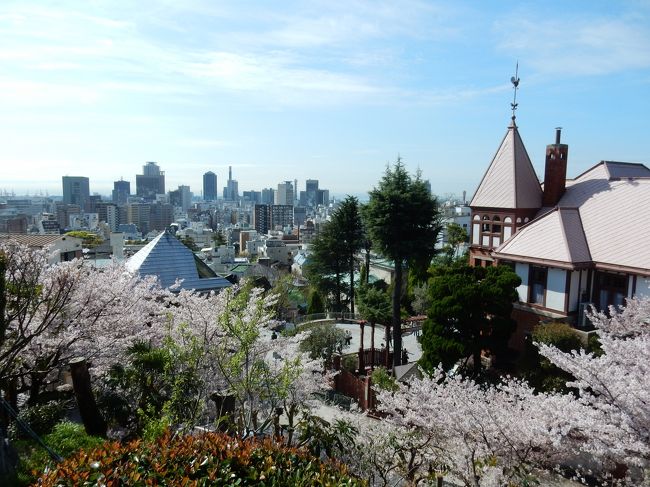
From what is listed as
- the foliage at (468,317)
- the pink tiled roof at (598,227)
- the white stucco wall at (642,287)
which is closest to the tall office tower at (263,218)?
the pink tiled roof at (598,227)

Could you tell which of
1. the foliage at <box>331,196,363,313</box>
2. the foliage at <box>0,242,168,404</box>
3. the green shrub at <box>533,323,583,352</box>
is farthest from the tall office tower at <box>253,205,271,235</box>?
the foliage at <box>0,242,168,404</box>

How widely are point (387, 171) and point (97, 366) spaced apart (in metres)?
14.1

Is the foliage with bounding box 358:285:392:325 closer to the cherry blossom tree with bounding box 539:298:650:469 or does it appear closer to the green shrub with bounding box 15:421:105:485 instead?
the cherry blossom tree with bounding box 539:298:650:469

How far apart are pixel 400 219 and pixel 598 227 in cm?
725

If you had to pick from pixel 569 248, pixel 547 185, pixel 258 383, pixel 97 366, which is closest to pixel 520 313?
pixel 569 248

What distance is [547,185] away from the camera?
1909cm

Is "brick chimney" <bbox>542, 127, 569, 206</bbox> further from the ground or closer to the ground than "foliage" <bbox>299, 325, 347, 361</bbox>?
further from the ground

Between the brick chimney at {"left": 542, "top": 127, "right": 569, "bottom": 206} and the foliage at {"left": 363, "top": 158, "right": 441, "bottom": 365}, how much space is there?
14.6 ft

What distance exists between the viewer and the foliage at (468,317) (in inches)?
602

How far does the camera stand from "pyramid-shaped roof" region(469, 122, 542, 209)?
18828mm

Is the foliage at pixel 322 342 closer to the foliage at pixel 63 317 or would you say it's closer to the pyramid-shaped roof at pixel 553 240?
the pyramid-shaped roof at pixel 553 240

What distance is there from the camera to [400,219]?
2062 centimetres

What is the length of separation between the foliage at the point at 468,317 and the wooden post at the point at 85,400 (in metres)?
10.2

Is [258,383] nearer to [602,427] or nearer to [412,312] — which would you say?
[602,427]
